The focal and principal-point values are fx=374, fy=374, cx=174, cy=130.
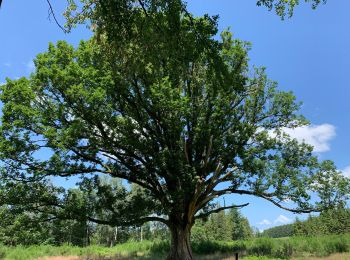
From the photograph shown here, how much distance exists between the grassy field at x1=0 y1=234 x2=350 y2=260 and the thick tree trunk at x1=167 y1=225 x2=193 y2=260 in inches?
62.2

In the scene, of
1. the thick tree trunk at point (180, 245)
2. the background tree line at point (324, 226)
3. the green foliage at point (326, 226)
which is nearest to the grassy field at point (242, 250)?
the thick tree trunk at point (180, 245)

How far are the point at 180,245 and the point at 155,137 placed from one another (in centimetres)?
662

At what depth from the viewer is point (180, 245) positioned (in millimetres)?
22344

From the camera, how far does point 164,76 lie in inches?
818

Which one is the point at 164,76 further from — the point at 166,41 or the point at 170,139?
the point at 166,41

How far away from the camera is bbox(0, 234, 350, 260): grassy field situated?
73.8 ft

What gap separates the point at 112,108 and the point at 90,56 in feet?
10.1

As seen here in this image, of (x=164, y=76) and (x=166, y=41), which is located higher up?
(x=164, y=76)

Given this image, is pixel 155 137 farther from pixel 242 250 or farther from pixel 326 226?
pixel 326 226

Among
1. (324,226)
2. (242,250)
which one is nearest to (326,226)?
(324,226)

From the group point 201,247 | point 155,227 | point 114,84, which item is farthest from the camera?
point 155,227

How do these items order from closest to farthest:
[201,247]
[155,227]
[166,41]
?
[166,41]
[201,247]
[155,227]

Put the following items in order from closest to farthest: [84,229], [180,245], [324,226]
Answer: [180,245], [84,229], [324,226]

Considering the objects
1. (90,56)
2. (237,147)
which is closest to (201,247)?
(237,147)
